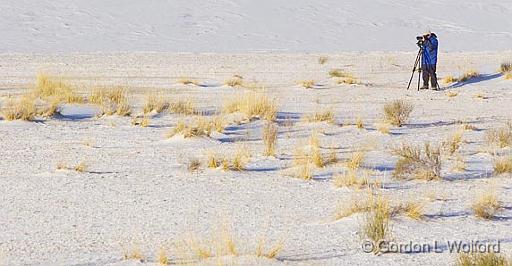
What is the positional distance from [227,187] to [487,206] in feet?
8.55

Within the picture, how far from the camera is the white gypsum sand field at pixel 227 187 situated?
6867mm

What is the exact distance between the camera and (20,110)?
13.8 metres

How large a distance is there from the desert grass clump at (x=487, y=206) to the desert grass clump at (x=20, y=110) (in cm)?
772

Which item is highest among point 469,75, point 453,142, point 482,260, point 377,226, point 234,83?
point 482,260

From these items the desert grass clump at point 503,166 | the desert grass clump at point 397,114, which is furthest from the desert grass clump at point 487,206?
the desert grass clump at point 397,114

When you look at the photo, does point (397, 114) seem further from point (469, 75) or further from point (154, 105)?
point (469, 75)

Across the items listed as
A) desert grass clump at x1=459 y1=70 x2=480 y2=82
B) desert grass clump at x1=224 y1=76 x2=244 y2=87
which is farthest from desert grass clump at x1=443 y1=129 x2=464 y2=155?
desert grass clump at x1=459 y1=70 x2=480 y2=82

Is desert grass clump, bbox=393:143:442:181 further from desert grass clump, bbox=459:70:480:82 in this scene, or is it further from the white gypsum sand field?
desert grass clump, bbox=459:70:480:82

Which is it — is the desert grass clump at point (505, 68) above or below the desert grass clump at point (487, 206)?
below

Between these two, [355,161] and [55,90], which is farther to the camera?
[55,90]

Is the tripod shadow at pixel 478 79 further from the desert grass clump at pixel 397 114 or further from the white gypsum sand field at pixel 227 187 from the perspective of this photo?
the desert grass clump at pixel 397 114

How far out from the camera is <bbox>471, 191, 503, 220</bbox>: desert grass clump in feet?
25.7

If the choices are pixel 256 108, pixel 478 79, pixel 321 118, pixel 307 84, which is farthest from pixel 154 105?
pixel 478 79

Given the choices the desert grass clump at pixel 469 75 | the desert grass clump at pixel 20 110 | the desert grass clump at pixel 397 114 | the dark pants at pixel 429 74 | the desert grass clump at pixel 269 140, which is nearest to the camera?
the desert grass clump at pixel 269 140
